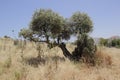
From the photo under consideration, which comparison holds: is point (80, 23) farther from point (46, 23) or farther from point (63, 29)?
point (46, 23)

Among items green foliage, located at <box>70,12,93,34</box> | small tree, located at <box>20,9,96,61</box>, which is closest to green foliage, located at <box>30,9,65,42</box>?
small tree, located at <box>20,9,96,61</box>

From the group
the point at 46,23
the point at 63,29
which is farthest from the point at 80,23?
the point at 46,23

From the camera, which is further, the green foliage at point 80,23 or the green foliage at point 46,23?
the green foliage at point 80,23

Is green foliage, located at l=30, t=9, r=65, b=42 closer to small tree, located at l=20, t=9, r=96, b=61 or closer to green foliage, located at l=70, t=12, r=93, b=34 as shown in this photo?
small tree, located at l=20, t=9, r=96, b=61

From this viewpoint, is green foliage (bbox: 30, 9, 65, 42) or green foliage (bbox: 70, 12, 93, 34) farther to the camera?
green foliage (bbox: 70, 12, 93, 34)

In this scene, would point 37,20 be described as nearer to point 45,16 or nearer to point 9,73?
point 45,16

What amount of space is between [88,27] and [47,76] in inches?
294

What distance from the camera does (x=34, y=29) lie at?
1265 cm

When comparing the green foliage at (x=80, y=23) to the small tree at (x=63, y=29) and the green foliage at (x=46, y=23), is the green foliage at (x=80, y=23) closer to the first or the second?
the small tree at (x=63, y=29)

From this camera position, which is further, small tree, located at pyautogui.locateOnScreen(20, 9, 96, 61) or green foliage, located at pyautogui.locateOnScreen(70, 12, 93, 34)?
green foliage, located at pyautogui.locateOnScreen(70, 12, 93, 34)

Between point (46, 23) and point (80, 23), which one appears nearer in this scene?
point (46, 23)

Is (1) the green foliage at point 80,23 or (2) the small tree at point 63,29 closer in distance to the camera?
(2) the small tree at point 63,29

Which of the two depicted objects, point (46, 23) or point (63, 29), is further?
point (63, 29)

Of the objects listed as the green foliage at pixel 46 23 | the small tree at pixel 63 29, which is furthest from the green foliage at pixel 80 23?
the green foliage at pixel 46 23
